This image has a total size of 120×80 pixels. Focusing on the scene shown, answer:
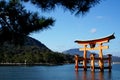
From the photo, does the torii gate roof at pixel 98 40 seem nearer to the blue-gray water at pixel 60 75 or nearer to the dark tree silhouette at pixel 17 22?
the blue-gray water at pixel 60 75

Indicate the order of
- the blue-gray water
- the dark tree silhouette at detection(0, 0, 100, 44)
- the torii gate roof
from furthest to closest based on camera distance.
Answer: the torii gate roof → the blue-gray water → the dark tree silhouette at detection(0, 0, 100, 44)

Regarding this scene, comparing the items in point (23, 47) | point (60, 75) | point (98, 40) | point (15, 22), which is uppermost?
point (98, 40)

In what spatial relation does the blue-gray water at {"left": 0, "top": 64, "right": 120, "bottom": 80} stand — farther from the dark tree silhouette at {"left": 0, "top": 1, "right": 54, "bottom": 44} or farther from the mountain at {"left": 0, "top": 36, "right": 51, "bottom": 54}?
the dark tree silhouette at {"left": 0, "top": 1, "right": 54, "bottom": 44}

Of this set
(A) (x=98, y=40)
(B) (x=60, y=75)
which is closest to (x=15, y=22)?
(B) (x=60, y=75)

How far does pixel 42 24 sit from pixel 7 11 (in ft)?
2.34

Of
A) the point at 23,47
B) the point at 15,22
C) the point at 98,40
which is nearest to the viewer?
the point at 15,22

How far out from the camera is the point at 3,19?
612 centimetres

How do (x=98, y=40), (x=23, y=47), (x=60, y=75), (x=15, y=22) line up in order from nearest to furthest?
(x=15, y=22)
(x=23, y=47)
(x=60, y=75)
(x=98, y=40)

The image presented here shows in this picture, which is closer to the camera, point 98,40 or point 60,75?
point 60,75

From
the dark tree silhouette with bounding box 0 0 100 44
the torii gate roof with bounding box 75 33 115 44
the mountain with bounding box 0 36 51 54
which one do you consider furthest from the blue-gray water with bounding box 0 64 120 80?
the dark tree silhouette with bounding box 0 0 100 44

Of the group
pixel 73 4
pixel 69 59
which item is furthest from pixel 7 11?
pixel 69 59

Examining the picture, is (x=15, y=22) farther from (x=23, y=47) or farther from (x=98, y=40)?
(x=98, y=40)

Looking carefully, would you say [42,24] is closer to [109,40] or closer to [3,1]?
[3,1]

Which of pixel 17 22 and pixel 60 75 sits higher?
pixel 17 22
